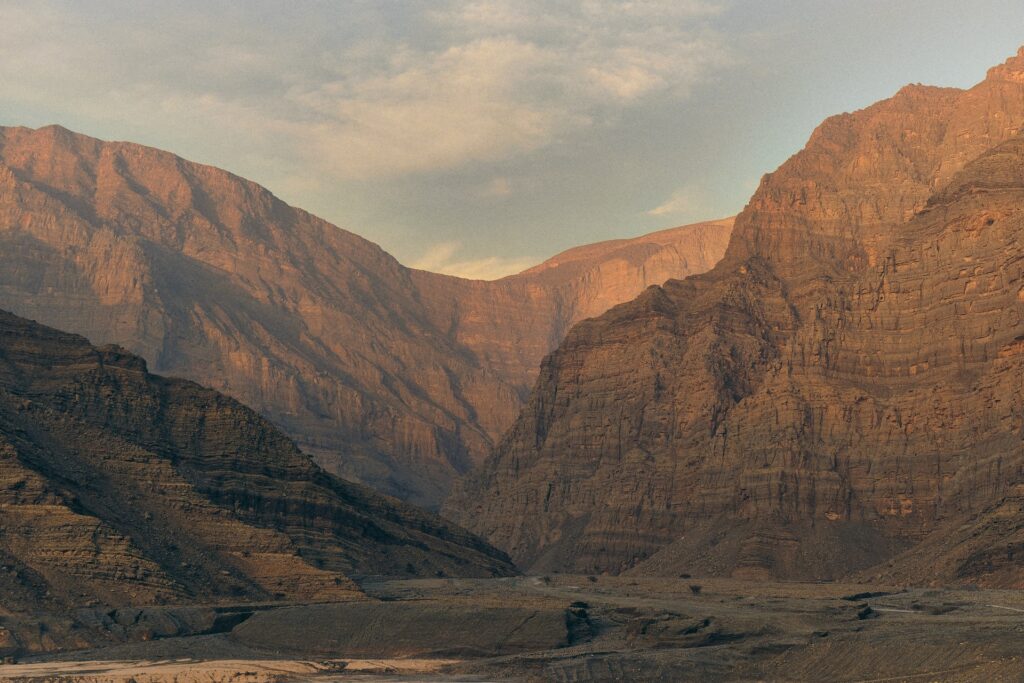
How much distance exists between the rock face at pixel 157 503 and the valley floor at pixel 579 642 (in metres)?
8.66

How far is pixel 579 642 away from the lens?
117375mm

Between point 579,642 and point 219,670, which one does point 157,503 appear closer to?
point 219,670

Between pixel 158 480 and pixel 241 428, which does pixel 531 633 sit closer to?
pixel 158 480

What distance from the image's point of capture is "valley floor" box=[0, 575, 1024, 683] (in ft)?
315

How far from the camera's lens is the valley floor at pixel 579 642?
315 feet

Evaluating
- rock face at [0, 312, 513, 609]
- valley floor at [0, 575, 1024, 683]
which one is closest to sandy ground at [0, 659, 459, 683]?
valley floor at [0, 575, 1024, 683]

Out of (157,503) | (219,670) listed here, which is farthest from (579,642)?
(157,503)

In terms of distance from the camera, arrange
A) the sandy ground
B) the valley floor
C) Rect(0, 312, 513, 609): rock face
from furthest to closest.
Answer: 1. Rect(0, 312, 513, 609): rock face
2. the sandy ground
3. the valley floor

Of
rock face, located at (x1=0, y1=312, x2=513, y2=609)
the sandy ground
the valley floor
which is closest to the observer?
the valley floor

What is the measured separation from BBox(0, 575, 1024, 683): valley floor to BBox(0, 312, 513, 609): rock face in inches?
341

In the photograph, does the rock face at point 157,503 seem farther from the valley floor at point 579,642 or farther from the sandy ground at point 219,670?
the sandy ground at point 219,670

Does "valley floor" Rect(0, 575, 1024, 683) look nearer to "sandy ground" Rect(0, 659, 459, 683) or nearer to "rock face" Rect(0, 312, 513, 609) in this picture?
"sandy ground" Rect(0, 659, 459, 683)

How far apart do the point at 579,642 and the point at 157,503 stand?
4212 centimetres

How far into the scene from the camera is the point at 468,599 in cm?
12850
